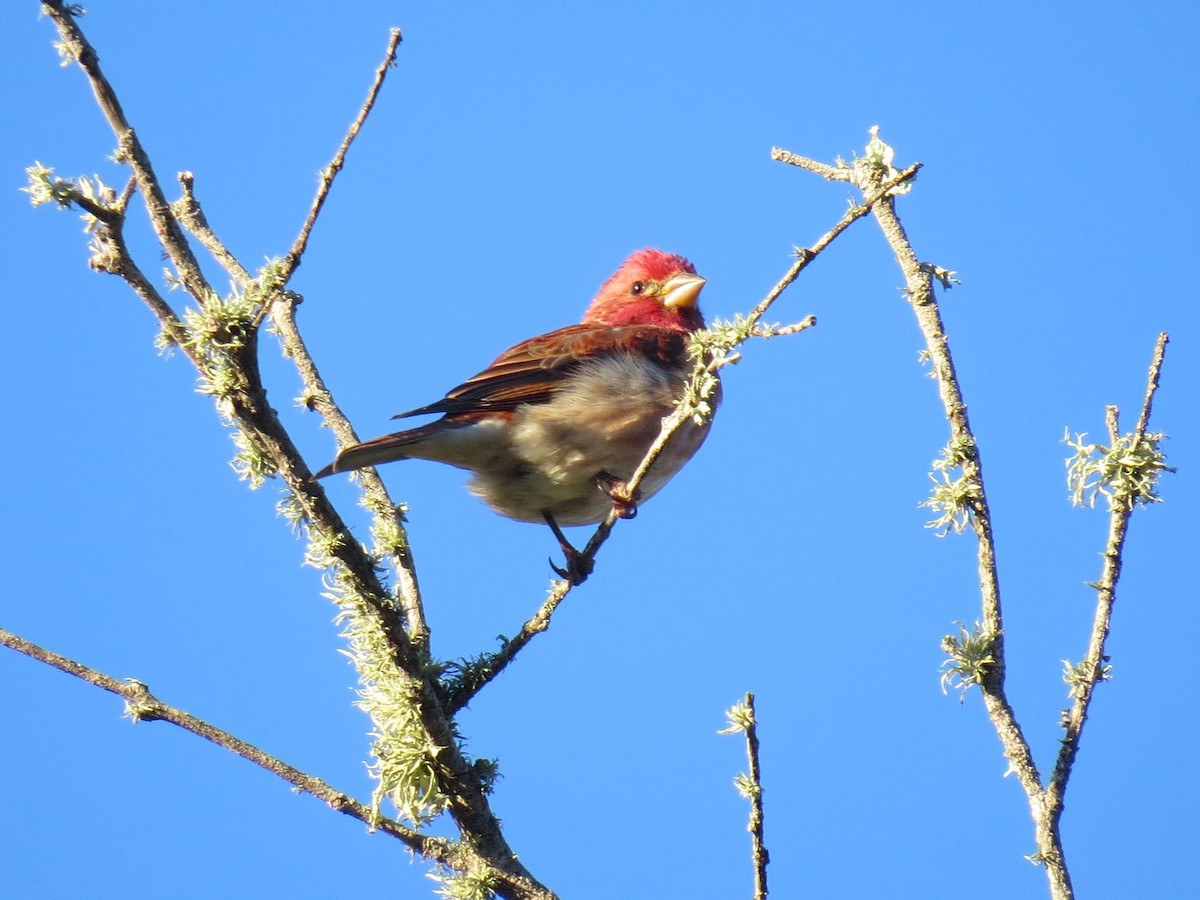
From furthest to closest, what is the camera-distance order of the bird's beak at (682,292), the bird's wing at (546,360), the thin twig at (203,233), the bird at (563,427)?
the bird's beak at (682,292), the bird's wing at (546,360), the bird at (563,427), the thin twig at (203,233)

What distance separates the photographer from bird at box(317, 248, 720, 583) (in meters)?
6.26

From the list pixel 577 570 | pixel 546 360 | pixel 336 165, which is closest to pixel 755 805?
pixel 336 165

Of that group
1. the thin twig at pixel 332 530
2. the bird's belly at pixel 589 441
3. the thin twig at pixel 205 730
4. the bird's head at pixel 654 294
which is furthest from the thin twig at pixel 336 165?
the bird's head at pixel 654 294

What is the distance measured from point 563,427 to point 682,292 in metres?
1.85

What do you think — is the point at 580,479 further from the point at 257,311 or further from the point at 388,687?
the point at 257,311

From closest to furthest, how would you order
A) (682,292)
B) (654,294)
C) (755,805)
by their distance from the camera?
1. (755,805)
2. (682,292)
3. (654,294)

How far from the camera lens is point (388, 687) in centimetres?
394

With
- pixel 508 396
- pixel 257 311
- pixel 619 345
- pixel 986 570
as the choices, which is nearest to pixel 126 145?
pixel 257 311

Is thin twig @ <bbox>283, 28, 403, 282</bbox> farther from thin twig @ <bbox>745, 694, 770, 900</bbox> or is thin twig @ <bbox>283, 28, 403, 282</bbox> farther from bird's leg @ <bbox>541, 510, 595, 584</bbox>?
bird's leg @ <bbox>541, 510, 595, 584</bbox>

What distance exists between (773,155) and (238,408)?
1.93 m

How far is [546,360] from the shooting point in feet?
21.8

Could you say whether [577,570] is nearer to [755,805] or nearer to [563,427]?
[563,427]

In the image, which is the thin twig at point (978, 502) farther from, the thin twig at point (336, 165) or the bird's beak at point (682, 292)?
the bird's beak at point (682, 292)

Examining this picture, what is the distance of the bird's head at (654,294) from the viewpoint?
7754mm
